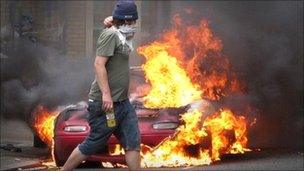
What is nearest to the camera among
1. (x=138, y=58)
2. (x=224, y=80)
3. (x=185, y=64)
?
(x=185, y=64)

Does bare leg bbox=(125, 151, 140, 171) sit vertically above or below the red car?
above

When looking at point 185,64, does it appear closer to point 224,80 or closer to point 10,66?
point 224,80

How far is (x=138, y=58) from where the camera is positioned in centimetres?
1402

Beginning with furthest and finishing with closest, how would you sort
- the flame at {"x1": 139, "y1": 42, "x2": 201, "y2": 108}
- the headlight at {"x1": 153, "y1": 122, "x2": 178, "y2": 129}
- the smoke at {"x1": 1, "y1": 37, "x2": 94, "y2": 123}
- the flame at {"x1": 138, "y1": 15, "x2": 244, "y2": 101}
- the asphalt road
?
the smoke at {"x1": 1, "y1": 37, "x2": 94, "y2": 123}
the flame at {"x1": 138, "y1": 15, "x2": 244, "y2": 101}
the flame at {"x1": 139, "y1": 42, "x2": 201, "y2": 108}
the asphalt road
the headlight at {"x1": 153, "y1": 122, "x2": 178, "y2": 129}

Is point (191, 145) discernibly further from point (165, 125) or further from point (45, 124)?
point (45, 124)

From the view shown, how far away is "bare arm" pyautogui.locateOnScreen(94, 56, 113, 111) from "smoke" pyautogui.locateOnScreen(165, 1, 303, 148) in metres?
6.79

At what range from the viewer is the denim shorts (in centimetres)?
636

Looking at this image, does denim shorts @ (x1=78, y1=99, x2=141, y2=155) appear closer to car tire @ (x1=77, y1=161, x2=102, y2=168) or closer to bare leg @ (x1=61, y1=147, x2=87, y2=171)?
bare leg @ (x1=61, y1=147, x2=87, y2=171)

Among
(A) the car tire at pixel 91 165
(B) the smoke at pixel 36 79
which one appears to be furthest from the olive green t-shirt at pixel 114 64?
(B) the smoke at pixel 36 79

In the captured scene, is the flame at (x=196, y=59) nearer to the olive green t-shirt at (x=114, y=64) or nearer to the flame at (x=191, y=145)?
the flame at (x=191, y=145)

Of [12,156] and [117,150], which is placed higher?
[117,150]

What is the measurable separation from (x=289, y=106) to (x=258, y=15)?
2299mm

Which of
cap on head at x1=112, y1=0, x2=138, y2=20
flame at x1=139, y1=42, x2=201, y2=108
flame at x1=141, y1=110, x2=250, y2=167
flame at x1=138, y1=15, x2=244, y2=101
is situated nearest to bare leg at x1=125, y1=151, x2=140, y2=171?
cap on head at x1=112, y1=0, x2=138, y2=20

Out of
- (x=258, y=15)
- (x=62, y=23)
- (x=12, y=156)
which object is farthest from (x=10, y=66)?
(x=258, y=15)
